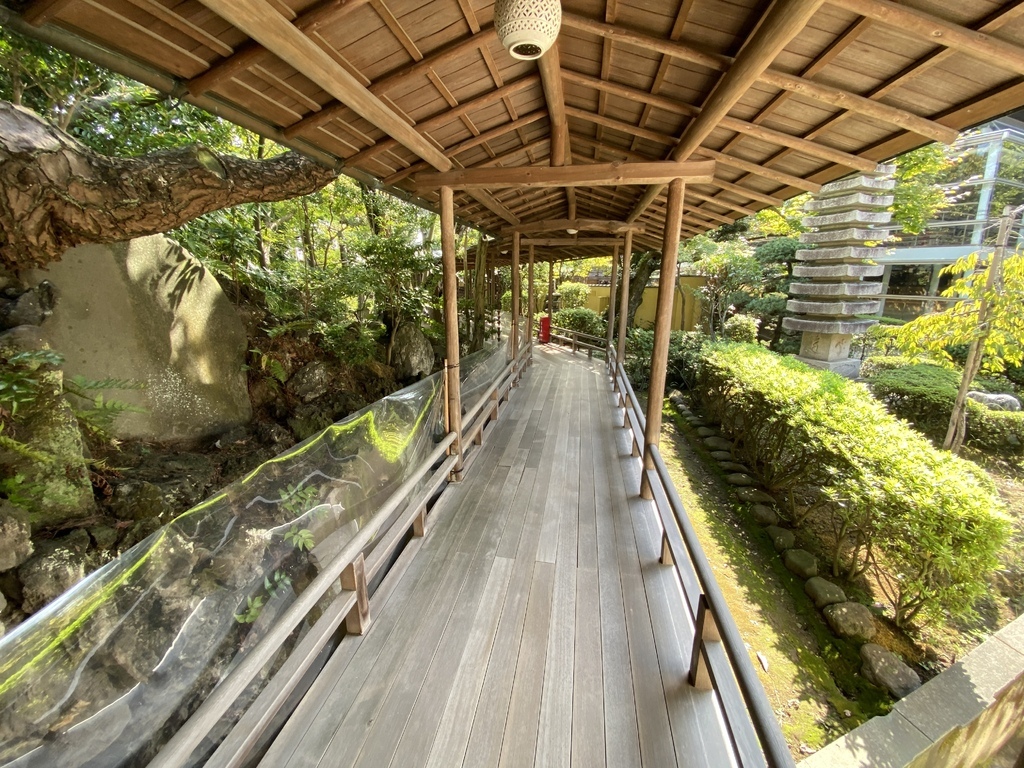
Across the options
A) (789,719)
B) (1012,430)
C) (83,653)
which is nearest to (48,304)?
(83,653)

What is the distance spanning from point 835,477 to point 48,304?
703cm

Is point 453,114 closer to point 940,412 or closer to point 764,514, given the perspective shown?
point 764,514

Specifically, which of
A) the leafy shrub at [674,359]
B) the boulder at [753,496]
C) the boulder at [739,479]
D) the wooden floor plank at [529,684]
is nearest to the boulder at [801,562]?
the boulder at [753,496]

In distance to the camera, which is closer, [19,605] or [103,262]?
[19,605]

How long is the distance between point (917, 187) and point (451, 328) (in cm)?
1175

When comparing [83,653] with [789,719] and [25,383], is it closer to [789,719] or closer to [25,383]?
[25,383]

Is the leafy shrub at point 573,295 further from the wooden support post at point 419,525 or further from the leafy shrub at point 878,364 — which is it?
the wooden support post at point 419,525

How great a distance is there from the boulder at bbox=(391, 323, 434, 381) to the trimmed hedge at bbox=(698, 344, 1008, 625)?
204 inches

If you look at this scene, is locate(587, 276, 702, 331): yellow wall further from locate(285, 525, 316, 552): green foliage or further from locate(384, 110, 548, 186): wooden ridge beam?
locate(285, 525, 316, 552): green foliage

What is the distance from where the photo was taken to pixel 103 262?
4.00 m

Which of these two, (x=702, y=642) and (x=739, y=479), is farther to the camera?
(x=739, y=479)

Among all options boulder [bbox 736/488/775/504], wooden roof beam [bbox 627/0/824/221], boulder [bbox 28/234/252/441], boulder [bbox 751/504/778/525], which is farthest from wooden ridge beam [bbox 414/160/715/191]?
boulder [bbox 736/488/775/504]

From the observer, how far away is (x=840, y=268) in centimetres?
891

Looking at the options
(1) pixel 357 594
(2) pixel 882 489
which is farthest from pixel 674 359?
(1) pixel 357 594
